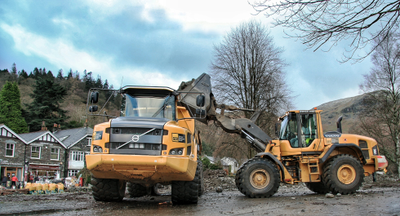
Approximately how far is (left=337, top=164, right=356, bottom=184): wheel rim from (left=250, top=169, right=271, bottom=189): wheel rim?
7.28ft

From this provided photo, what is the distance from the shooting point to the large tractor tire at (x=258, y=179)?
9664mm

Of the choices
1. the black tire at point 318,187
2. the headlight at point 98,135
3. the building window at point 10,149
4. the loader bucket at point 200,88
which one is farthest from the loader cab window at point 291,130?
the building window at point 10,149

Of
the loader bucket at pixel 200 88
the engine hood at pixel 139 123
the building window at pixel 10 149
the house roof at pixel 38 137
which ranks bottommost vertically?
the engine hood at pixel 139 123

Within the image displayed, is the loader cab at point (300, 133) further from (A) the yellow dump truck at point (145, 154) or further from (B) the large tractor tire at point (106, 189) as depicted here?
(B) the large tractor tire at point (106, 189)

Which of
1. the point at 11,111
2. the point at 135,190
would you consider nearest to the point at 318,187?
the point at 135,190

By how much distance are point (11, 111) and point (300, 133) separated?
49624 millimetres

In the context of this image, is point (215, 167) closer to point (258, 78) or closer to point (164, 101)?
point (258, 78)

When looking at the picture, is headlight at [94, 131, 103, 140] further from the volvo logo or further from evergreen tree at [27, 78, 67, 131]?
evergreen tree at [27, 78, 67, 131]

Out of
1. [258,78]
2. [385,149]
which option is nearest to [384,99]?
[385,149]

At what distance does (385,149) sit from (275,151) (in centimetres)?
2386

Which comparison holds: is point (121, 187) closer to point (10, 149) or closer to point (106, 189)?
point (106, 189)

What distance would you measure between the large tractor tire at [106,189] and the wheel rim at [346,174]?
6.56 metres

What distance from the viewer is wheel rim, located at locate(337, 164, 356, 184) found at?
388 inches

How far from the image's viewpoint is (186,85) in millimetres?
10859
